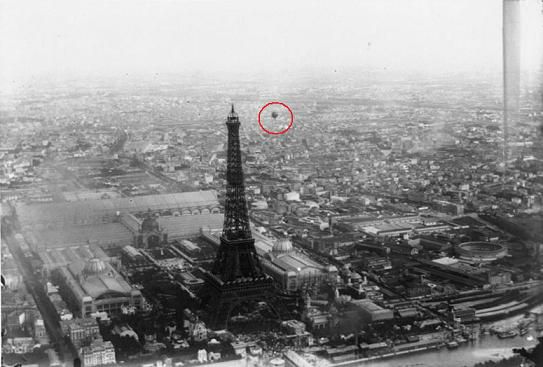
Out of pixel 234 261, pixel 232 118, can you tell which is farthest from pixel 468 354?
pixel 232 118

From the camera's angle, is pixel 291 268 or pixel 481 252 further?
pixel 481 252

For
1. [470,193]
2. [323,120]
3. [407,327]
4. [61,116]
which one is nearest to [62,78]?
[61,116]

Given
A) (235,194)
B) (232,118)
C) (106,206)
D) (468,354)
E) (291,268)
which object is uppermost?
(232,118)

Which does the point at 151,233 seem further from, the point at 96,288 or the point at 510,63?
the point at 510,63

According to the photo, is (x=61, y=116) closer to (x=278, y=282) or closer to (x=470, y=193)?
(x=278, y=282)

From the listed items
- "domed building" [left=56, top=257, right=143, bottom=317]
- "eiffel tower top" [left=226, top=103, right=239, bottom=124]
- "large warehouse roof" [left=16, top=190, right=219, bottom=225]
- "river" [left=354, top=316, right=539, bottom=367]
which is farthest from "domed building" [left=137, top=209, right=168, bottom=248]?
"river" [left=354, top=316, right=539, bottom=367]

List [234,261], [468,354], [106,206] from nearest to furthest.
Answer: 1. [468,354]
2. [234,261]
3. [106,206]

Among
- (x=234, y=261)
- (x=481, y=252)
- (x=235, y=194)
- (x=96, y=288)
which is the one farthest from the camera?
(x=481, y=252)
